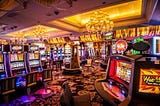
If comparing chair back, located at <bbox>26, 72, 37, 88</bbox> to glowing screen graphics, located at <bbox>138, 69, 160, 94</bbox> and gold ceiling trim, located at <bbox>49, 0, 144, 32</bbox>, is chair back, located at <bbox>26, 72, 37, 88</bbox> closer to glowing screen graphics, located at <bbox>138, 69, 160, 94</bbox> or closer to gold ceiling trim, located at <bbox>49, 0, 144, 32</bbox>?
gold ceiling trim, located at <bbox>49, 0, 144, 32</bbox>

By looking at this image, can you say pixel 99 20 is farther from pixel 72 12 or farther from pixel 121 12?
pixel 72 12

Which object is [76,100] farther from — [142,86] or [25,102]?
[25,102]

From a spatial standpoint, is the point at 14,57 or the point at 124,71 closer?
the point at 124,71

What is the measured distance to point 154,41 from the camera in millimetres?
2729

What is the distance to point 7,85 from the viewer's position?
3.60 metres

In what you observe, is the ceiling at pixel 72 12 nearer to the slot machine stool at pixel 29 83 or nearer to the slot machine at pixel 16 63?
the slot machine at pixel 16 63

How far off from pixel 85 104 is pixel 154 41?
1880mm

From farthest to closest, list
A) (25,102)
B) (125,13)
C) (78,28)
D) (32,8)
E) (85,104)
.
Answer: (78,28) → (125,13) → (32,8) → (25,102) → (85,104)

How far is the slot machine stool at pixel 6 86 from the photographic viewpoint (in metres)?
3.47

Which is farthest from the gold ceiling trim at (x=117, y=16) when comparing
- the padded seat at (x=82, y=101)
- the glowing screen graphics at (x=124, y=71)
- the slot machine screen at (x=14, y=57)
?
the padded seat at (x=82, y=101)

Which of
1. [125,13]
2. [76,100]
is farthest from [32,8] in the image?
[125,13]

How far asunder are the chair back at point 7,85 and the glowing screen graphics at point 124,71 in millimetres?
2865

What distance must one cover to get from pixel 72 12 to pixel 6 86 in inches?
127

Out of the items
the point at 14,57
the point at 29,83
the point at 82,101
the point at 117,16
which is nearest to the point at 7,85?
the point at 29,83
